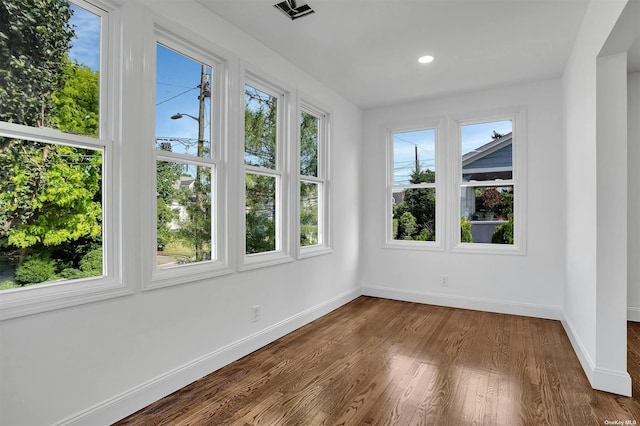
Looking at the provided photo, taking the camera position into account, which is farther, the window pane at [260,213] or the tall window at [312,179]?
the tall window at [312,179]

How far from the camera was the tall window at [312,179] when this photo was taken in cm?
387

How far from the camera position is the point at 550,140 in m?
3.87

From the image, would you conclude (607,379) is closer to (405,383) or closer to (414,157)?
(405,383)

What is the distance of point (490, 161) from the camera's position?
14.0 ft

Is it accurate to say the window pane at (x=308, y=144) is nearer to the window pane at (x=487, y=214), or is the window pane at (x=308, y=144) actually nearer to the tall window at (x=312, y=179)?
the tall window at (x=312, y=179)

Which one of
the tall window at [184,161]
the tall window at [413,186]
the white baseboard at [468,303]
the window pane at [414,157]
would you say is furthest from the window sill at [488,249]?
the tall window at [184,161]

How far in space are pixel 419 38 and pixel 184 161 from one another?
2.19 m

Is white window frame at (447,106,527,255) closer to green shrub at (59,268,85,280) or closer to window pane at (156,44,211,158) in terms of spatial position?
window pane at (156,44,211,158)

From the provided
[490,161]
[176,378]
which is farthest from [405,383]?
[490,161]

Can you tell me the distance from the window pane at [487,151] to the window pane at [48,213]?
3964mm

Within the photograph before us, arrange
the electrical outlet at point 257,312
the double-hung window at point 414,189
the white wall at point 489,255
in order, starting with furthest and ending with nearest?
1. the double-hung window at point 414,189
2. the white wall at point 489,255
3. the electrical outlet at point 257,312

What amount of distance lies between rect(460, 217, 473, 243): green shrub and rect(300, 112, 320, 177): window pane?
6.45 ft

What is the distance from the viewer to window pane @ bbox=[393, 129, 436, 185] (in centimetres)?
464

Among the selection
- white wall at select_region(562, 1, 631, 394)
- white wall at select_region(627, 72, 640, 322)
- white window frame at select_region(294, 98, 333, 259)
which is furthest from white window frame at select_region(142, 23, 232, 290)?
white wall at select_region(627, 72, 640, 322)
